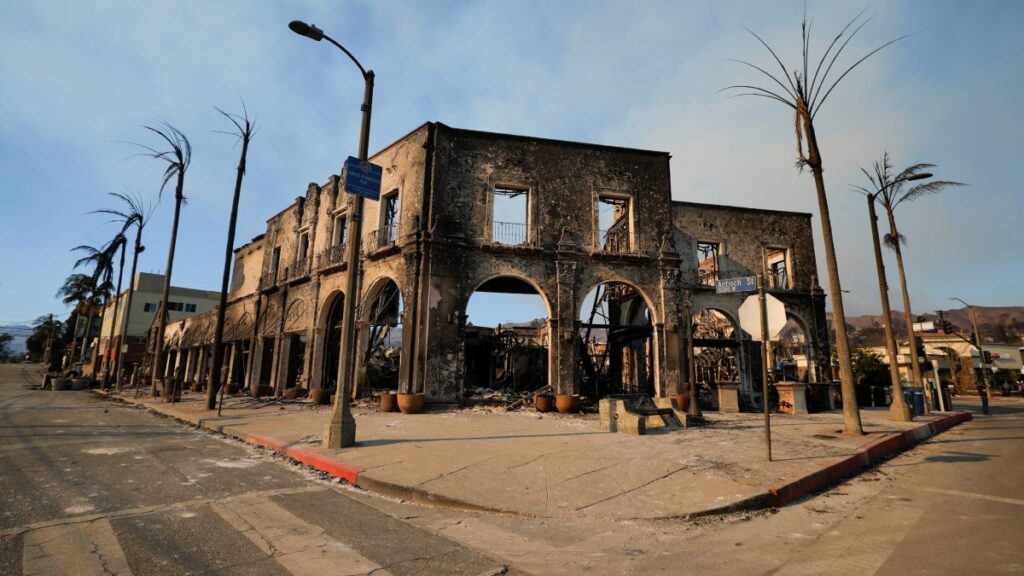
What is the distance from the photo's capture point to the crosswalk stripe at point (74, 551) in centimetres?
311

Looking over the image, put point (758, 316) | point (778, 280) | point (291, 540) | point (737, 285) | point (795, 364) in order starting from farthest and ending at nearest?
1. point (795, 364)
2. point (778, 280)
3. point (737, 285)
4. point (758, 316)
5. point (291, 540)

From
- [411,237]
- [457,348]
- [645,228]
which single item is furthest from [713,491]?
[645,228]

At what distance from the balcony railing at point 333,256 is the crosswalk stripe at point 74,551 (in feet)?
51.9

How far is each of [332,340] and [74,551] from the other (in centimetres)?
1750

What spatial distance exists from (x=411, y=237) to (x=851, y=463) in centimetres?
1328

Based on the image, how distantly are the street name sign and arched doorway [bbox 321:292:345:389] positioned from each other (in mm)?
16177

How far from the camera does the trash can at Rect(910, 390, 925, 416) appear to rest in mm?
15344

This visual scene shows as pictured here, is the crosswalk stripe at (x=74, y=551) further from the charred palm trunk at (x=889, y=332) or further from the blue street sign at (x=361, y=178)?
the charred palm trunk at (x=889, y=332)

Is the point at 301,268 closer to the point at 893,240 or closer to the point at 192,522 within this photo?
the point at 192,522

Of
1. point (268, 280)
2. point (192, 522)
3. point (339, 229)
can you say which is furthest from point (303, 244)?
point (192, 522)

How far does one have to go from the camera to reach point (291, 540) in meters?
3.75

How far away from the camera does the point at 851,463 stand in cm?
712

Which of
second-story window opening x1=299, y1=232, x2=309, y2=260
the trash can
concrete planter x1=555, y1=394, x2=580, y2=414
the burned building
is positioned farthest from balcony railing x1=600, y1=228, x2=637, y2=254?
second-story window opening x1=299, y1=232, x2=309, y2=260

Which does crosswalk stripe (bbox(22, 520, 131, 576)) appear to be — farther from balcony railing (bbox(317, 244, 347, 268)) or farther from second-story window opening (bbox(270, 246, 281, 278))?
second-story window opening (bbox(270, 246, 281, 278))
